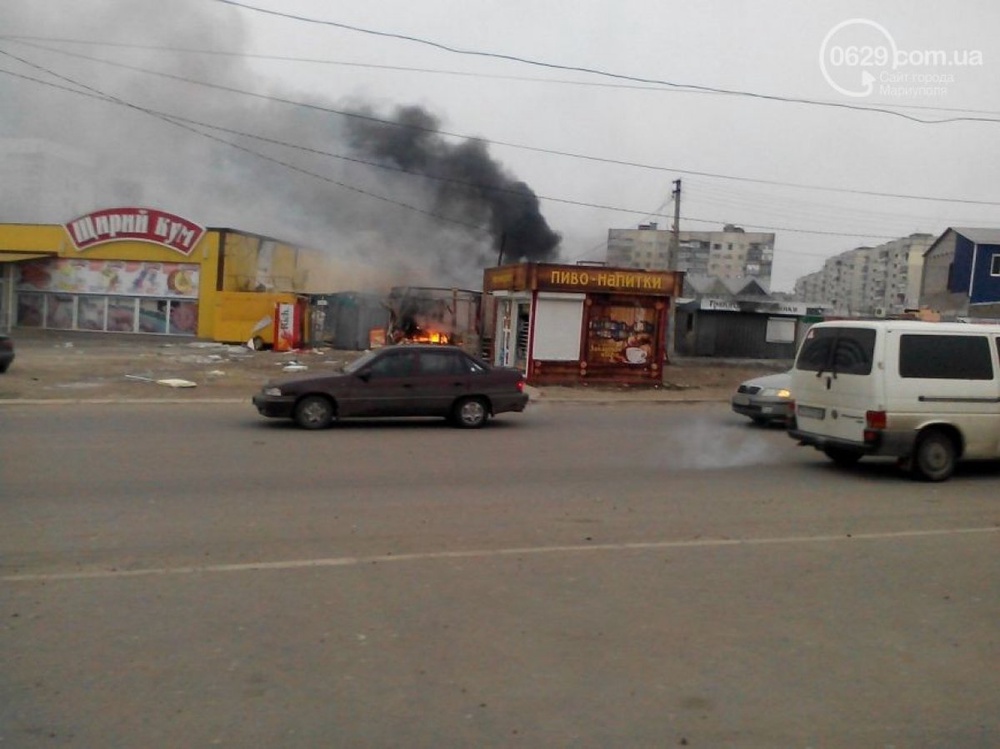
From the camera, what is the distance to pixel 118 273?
119 ft

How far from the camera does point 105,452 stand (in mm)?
10844

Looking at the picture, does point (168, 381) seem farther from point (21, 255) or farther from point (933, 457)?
point (21, 255)

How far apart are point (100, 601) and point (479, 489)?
14.6ft

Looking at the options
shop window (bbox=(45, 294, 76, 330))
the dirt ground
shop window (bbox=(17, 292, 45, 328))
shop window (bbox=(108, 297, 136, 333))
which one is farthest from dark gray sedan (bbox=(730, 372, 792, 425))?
shop window (bbox=(17, 292, 45, 328))

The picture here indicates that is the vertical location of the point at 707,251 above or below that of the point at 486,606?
above

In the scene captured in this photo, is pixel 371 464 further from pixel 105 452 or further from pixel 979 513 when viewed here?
pixel 979 513

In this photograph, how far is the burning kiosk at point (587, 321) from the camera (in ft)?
75.6

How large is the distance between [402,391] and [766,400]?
A: 243 inches

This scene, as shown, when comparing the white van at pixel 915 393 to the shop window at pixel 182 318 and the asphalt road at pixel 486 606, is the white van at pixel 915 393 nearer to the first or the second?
the asphalt road at pixel 486 606

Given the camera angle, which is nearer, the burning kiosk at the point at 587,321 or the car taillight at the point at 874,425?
the car taillight at the point at 874,425

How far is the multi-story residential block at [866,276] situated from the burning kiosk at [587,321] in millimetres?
76825

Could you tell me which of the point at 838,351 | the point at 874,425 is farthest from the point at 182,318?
the point at 874,425

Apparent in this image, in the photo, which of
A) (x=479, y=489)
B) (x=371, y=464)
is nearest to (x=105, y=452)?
(x=371, y=464)

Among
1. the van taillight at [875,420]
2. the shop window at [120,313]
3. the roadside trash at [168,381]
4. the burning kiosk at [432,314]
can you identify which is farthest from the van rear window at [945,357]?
the shop window at [120,313]
